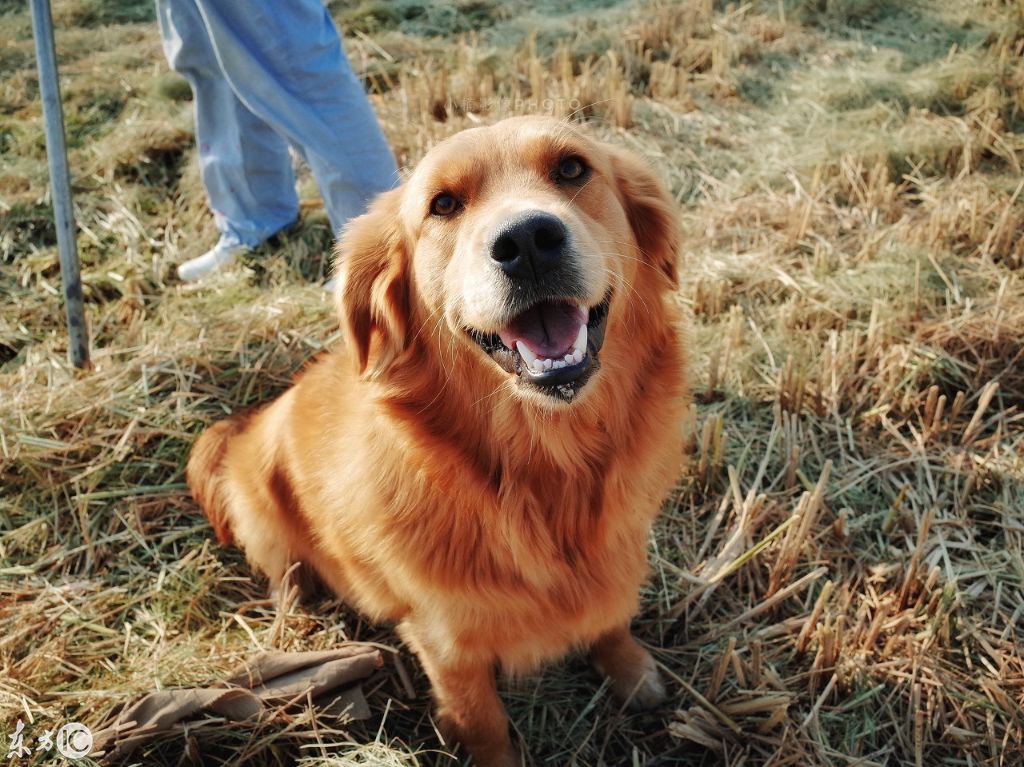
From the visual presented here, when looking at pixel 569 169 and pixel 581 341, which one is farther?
pixel 569 169

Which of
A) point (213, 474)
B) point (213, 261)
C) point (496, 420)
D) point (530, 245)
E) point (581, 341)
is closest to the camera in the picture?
point (530, 245)

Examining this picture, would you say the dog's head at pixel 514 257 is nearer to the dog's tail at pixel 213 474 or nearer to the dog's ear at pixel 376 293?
the dog's ear at pixel 376 293

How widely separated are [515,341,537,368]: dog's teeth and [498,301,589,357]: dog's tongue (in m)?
0.01

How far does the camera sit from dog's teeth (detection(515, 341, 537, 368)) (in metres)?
1.90

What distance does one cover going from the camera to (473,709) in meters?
2.29

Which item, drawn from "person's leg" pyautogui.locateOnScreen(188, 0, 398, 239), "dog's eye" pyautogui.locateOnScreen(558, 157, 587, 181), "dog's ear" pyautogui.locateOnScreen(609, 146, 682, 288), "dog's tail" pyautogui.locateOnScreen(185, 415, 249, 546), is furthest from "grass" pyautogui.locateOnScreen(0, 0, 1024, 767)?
"dog's eye" pyautogui.locateOnScreen(558, 157, 587, 181)

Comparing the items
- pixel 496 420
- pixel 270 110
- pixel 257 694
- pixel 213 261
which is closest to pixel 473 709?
pixel 257 694

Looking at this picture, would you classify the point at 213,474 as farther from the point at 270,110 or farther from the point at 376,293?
the point at 270,110

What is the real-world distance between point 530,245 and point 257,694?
5.36ft

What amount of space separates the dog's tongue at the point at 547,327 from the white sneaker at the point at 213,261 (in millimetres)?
2887

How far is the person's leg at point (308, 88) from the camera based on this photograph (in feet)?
10.8

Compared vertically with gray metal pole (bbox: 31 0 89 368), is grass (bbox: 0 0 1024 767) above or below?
below

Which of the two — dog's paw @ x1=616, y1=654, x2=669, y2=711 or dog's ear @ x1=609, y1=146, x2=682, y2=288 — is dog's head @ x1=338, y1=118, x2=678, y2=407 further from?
dog's paw @ x1=616, y1=654, x2=669, y2=711

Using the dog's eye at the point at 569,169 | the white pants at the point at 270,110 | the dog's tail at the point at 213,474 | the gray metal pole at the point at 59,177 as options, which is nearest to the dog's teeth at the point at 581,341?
the dog's eye at the point at 569,169
